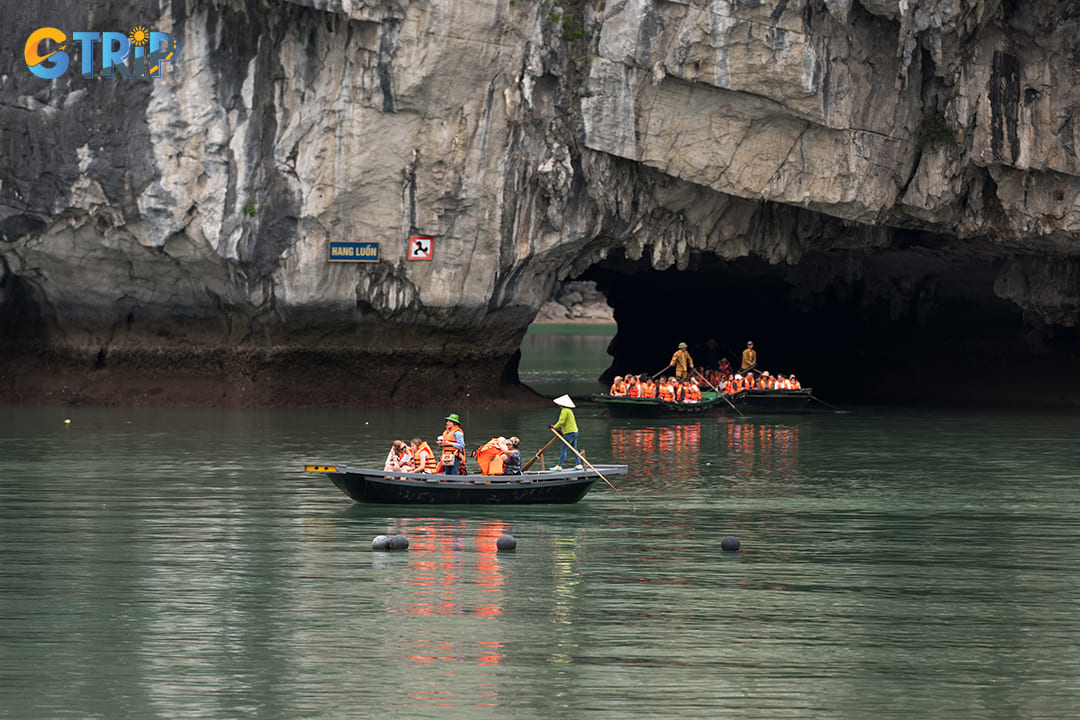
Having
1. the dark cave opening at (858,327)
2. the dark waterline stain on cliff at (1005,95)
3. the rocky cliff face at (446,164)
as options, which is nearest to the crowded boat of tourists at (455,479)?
the rocky cliff face at (446,164)

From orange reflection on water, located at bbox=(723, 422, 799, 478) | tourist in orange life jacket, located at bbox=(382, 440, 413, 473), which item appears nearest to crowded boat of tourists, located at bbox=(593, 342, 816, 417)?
orange reflection on water, located at bbox=(723, 422, 799, 478)

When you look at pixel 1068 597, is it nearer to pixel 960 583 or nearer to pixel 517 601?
pixel 960 583

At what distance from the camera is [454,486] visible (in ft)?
71.6

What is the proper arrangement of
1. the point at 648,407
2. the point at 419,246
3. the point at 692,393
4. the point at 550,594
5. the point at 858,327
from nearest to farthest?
the point at 550,594
the point at 419,246
the point at 648,407
the point at 692,393
the point at 858,327

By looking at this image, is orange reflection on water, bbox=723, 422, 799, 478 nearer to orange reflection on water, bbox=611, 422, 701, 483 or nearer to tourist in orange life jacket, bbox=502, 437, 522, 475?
orange reflection on water, bbox=611, 422, 701, 483

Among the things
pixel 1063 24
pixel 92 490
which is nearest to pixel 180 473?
pixel 92 490

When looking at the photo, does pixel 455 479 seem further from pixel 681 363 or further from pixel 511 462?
pixel 681 363

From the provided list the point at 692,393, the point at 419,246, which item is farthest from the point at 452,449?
the point at 692,393

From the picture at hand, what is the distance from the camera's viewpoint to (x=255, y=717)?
1143 cm

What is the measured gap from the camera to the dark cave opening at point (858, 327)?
45812 mm

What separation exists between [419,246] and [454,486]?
1756cm

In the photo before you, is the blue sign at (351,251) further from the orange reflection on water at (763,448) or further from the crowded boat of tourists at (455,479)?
the crowded boat of tourists at (455,479)

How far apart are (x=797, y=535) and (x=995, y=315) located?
30288mm

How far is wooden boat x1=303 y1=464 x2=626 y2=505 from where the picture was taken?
21641 mm
